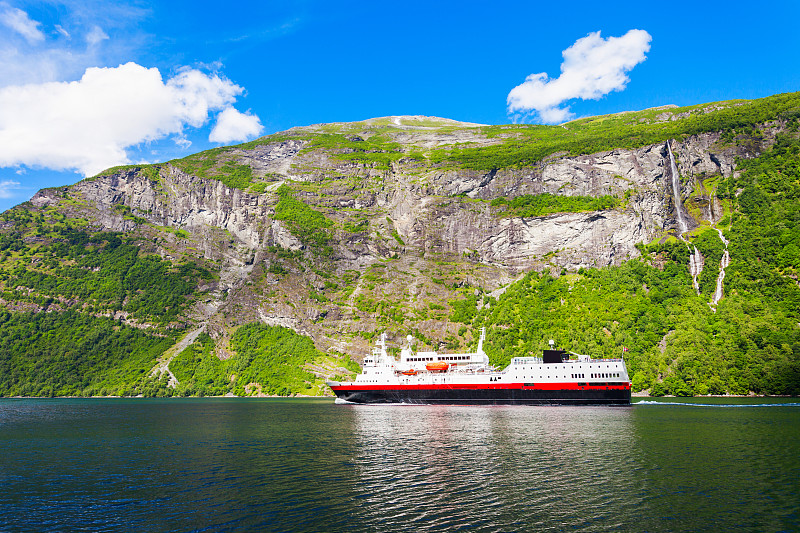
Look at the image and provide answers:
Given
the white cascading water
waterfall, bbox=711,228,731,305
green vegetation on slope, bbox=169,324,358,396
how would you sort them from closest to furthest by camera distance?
waterfall, bbox=711,228,731,305
the white cascading water
green vegetation on slope, bbox=169,324,358,396

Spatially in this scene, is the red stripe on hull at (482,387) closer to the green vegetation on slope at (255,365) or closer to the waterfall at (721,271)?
the green vegetation on slope at (255,365)

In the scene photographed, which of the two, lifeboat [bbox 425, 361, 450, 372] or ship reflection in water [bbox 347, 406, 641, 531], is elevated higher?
lifeboat [bbox 425, 361, 450, 372]

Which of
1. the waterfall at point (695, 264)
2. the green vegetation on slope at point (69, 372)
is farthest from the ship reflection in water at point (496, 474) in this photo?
the green vegetation on slope at point (69, 372)

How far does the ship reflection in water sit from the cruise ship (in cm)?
2772

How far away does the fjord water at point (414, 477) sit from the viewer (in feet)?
84.2

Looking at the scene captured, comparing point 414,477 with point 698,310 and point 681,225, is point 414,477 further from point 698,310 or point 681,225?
point 681,225

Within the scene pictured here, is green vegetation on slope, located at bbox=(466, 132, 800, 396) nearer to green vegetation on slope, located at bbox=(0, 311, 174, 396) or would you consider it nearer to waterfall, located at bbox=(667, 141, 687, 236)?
waterfall, located at bbox=(667, 141, 687, 236)

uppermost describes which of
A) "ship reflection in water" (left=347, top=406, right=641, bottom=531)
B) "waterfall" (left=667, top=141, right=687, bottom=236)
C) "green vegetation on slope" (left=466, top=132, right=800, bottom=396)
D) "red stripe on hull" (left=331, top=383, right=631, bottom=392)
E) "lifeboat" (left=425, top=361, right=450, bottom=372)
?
"waterfall" (left=667, top=141, right=687, bottom=236)

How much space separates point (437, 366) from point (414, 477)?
7007 centimetres

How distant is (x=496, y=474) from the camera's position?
3634 cm

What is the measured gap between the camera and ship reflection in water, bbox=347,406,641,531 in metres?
26.5

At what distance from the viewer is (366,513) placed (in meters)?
26.7

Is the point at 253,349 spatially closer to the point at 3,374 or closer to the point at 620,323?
the point at 3,374

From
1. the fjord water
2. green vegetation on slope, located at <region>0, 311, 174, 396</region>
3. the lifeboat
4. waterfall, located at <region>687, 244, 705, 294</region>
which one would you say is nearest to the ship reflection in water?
the fjord water
